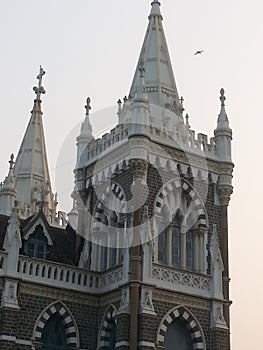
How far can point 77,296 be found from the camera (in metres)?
30.0

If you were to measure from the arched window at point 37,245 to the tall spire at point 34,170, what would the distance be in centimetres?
1170

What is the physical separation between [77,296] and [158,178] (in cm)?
572

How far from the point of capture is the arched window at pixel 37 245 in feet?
102

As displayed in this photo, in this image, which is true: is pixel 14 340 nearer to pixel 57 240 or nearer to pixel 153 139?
pixel 57 240

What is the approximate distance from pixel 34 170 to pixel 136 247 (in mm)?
17913

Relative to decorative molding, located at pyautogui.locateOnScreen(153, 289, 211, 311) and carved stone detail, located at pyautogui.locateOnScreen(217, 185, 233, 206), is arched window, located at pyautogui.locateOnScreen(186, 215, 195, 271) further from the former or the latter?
carved stone detail, located at pyautogui.locateOnScreen(217, 185, 233, 206)

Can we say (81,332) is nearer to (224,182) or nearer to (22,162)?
(224,182)

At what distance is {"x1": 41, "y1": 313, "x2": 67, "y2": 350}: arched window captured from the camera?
29.1m

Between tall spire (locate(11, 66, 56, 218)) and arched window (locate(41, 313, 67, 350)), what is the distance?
1436 centimetres

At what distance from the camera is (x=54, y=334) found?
29.4 meters

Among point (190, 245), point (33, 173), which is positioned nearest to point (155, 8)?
point (190, 245)

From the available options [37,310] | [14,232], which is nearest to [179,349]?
[37,310]

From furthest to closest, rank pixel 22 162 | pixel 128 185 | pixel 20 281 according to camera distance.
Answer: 1. pixel 22 162
2. pixel 128 185
3. pixel 20 281

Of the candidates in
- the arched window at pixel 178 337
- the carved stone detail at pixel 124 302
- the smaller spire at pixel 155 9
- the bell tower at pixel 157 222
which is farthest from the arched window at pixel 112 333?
the smaller spire at pixel 155 9
